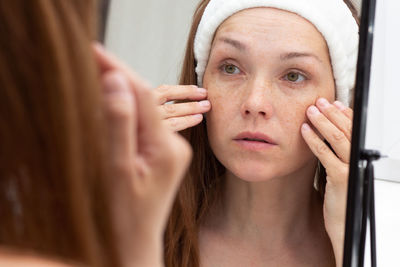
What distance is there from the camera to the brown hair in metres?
0.34

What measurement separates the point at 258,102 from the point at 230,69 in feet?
0.29

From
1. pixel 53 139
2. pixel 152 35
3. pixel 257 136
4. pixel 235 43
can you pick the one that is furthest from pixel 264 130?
pixel 53 139

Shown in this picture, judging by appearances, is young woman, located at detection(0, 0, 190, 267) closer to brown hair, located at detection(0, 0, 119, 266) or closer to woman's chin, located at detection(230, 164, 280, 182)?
brown hair, located at detection(0, 0, 119, 266)

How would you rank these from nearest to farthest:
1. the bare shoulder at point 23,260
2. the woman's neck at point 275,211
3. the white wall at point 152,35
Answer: the bare shoulder at point 23,260 → the woman's neck at point 275,211 → the white wall at point 152,35

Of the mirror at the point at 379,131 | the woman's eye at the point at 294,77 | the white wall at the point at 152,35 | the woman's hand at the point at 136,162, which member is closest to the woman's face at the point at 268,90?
the woman's eye at the point at 294,77

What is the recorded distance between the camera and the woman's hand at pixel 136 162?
0.38 meters

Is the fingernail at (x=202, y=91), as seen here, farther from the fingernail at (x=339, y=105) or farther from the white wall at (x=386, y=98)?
the white wall at (x=386, y=98)

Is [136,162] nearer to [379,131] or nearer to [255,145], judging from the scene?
[379,131]

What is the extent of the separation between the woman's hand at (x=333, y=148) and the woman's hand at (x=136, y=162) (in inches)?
20.3

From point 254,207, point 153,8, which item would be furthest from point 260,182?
point 153,8

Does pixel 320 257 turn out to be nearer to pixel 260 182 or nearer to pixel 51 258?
pixel 260 182

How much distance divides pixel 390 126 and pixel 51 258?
485mm

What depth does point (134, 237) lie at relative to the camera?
1.34ft

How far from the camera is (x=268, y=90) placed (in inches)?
35.7
